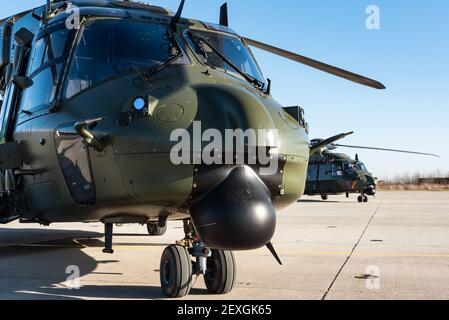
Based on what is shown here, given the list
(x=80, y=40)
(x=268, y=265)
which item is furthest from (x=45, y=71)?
(x=268, y=265)

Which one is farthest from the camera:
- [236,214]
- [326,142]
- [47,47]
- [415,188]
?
[415,188]

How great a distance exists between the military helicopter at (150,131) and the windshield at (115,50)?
0.5 inches

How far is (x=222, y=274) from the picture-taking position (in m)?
5.29

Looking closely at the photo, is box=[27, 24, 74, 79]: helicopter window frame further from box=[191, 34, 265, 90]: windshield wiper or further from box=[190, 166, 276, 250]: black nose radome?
box=[190, 166, 276, 250]: black nose radome

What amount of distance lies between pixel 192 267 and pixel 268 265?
2260 millimetres

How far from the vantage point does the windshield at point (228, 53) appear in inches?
213

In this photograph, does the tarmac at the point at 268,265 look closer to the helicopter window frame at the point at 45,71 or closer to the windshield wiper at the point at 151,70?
the helicopter window frame at the point at 45,71

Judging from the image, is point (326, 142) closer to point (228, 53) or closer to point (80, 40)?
point (228, 53)

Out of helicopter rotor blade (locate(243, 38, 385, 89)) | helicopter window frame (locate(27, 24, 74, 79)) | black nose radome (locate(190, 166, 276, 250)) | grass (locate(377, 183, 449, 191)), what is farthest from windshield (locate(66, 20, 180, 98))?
grass (locate(377, 183, 449, 191))

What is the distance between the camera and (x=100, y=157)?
4.57 m

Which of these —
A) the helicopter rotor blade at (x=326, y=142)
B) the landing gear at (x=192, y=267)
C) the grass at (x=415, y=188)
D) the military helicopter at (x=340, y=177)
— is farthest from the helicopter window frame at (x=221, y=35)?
the grass at (x=415, y=188)

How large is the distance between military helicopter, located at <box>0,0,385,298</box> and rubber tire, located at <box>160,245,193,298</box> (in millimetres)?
12

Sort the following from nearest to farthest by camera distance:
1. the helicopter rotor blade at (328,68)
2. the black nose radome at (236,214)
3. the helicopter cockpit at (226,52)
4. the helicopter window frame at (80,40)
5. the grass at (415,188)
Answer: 1. the black nose radome at (236,214)
2. the helicopter window frame at (80,40)
3. the helicopter cockpit at (226,52)
4. the helicopter rotor blade at (328,68)
5. the grass at (415,188)
